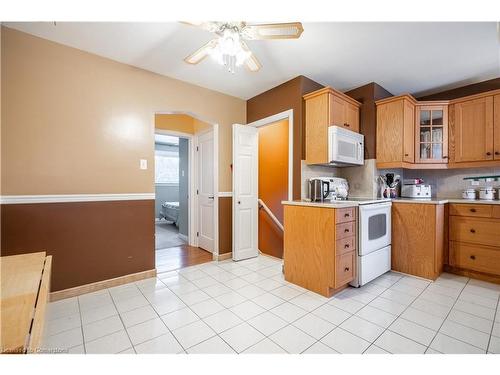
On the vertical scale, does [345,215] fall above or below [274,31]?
below

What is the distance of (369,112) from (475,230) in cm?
185

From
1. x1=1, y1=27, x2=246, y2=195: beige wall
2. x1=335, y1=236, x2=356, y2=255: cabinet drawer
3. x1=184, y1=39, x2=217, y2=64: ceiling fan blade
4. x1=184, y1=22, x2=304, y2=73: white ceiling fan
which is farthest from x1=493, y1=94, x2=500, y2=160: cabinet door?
x1=1, y1=27, x2=246, y2=195: beige wall

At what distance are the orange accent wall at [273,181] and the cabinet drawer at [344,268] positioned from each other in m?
1.39

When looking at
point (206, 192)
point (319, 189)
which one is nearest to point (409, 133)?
point (319, 189)

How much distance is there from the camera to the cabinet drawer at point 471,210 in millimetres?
2456

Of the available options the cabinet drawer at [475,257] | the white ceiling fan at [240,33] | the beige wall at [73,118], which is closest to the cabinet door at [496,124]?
the cabinet drawer at [475,257]

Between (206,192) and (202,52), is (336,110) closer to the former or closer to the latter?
(202,52)

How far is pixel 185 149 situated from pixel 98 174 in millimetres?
2285

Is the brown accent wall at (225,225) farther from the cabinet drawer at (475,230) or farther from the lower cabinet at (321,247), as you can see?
the cabinet drawer at (475,230)

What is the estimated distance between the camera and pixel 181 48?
90.0 inches

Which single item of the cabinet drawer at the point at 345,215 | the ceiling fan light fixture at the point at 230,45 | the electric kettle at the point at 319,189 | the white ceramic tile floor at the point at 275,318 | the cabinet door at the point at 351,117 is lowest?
the white ceramic tile floor at the point at 275,318

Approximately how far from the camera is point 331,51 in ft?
7.60

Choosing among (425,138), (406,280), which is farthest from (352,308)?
(425,138)

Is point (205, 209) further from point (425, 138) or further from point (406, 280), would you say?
point (425, 138)
